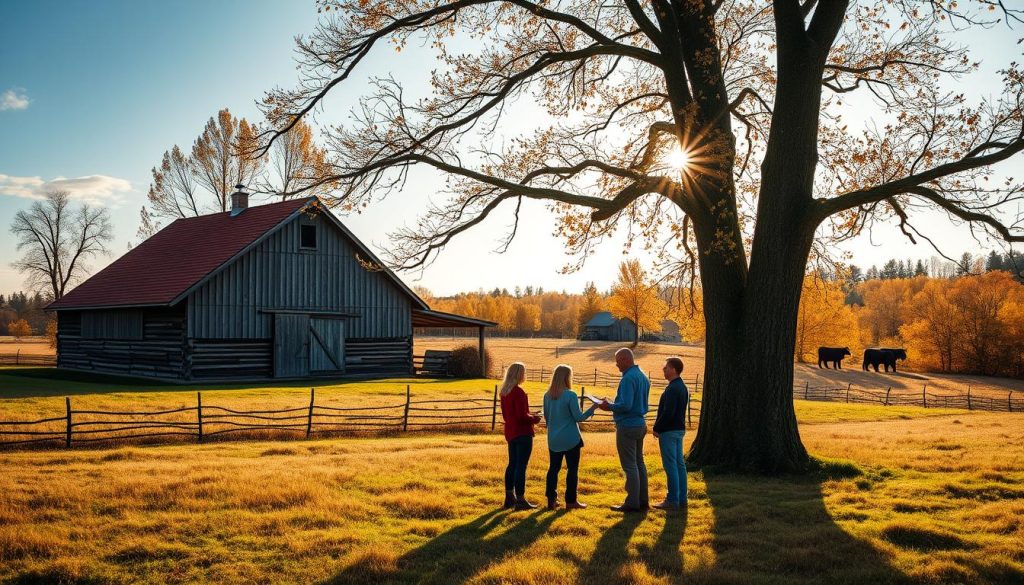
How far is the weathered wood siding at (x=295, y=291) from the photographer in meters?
28.1

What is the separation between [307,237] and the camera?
1204 inches

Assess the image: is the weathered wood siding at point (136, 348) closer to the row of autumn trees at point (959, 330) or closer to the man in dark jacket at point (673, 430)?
the man in dark jacket at point (673, 430)

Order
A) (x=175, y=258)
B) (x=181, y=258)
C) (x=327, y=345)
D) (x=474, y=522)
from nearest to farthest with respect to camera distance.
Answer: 1. (x=474, y=522)
2. (x=327, y=345)
3. (x=181, y=258)
4. (x=175, y=258)

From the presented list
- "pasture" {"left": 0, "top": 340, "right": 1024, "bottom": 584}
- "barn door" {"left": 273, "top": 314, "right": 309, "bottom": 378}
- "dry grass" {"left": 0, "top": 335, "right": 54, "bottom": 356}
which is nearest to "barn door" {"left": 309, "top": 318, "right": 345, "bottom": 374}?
"barn door" {"left": 273, "top": 314, "right": 309, "bottom": 378}

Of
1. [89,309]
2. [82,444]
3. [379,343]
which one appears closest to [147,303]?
[89,309]

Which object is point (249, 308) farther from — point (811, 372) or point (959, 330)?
point (959, 330)

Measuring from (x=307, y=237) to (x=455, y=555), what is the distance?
2540cm

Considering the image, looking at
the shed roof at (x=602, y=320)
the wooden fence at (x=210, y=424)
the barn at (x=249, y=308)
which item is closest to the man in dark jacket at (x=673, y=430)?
the wooden fence at (x=210, y=424)

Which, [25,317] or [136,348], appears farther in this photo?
[25,317]

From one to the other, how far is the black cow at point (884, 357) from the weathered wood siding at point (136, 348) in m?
54.4

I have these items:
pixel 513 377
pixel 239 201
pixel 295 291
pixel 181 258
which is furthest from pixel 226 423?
pixel 239 201

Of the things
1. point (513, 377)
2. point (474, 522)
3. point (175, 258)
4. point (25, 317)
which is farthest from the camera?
point (25, 317)

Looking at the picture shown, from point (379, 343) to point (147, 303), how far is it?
32.0 ft

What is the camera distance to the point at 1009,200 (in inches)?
428
